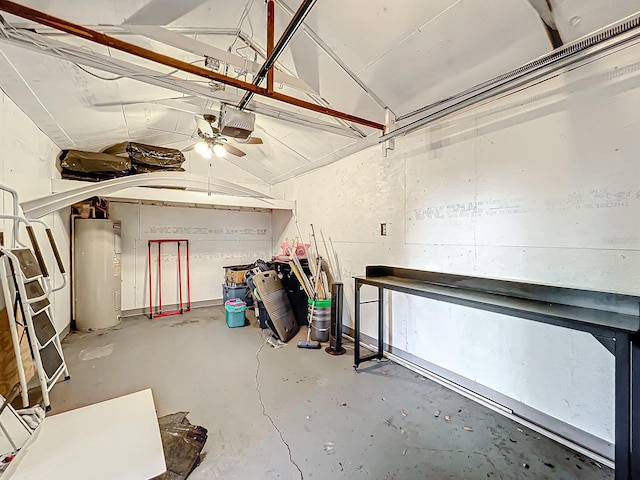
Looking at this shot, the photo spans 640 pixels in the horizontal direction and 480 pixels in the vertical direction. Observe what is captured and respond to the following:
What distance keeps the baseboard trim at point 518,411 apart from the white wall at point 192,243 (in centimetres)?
405

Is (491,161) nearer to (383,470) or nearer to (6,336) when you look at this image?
(383,470)

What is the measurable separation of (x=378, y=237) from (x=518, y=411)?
2100mm

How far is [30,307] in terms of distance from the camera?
229 cm

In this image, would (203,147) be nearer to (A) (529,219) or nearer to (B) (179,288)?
(B) (179,288)

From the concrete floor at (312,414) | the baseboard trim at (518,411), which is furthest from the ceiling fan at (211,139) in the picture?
the baseboard trim at (518,411)

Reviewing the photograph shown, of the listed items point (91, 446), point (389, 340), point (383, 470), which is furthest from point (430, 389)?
point (91, 446)

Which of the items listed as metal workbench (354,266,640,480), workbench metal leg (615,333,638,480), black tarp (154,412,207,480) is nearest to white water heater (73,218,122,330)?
black tarp (154,412,207,480)

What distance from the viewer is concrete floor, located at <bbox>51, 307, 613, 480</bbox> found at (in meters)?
1.80

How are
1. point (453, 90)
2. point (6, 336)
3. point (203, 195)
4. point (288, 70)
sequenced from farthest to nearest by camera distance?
point (203, 195) < point (288, 70) < point (453, 90) < point (6, 336)

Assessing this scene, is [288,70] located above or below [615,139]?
above

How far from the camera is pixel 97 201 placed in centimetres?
454

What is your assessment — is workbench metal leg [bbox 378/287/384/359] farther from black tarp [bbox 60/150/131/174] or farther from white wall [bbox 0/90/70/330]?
black tarp [bbox 60/150/131/174]

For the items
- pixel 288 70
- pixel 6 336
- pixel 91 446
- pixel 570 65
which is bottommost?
pixel 91 446

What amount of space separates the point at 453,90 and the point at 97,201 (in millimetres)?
5246
